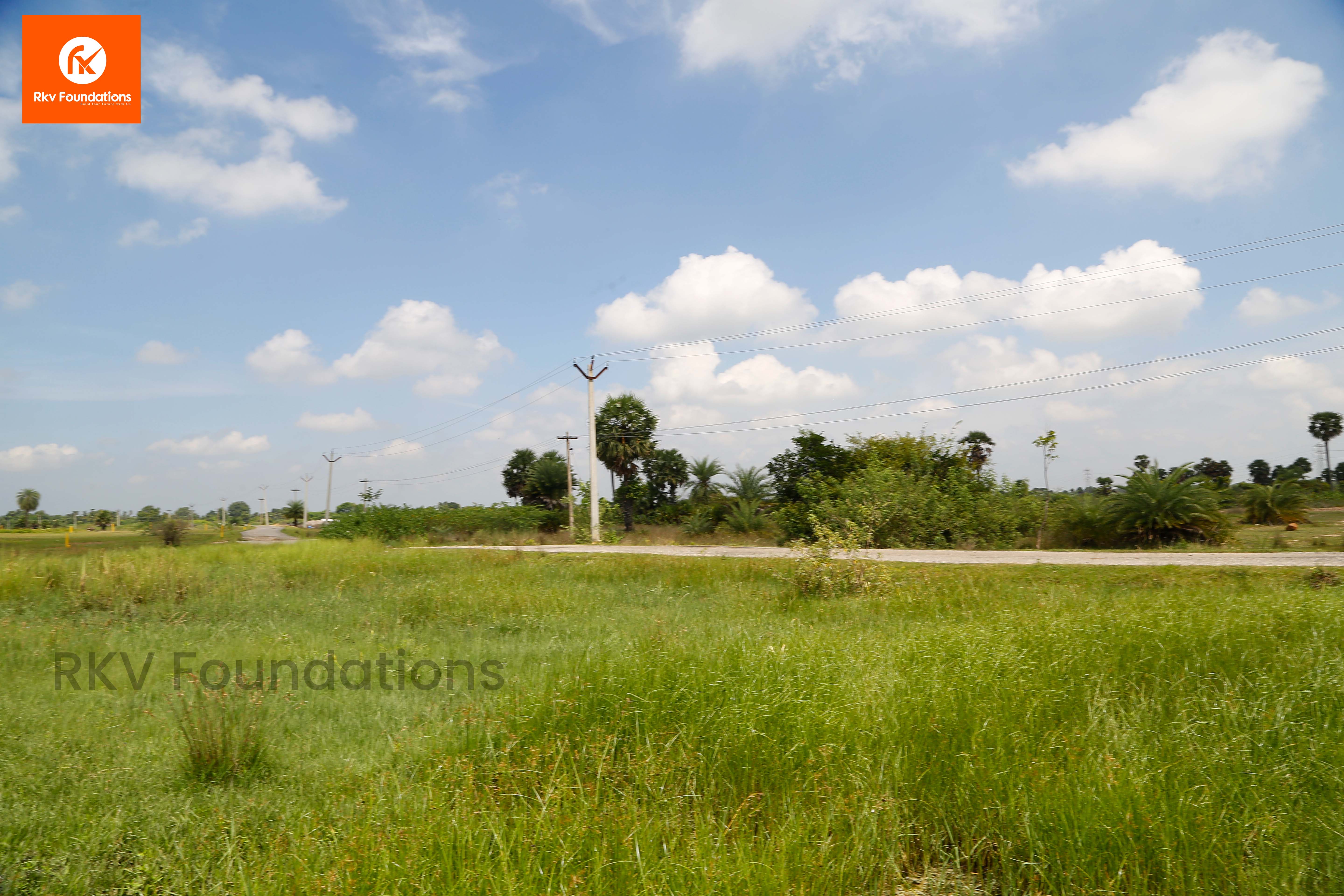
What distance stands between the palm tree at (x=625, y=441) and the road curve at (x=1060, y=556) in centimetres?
2150

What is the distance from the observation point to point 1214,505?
1869 centimetres

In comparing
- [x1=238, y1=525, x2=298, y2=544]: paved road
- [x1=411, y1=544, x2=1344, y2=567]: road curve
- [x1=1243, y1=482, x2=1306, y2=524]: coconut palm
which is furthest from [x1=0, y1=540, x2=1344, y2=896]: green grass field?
[x1=238, y1=525, x2=298, y2=544]: paved road

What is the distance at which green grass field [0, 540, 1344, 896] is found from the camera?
303 centimetres

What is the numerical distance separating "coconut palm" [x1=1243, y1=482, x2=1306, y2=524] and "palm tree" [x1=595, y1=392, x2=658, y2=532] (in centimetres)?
3095

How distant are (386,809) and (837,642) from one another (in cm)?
425

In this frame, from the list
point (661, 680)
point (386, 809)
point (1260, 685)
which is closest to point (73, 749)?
point (386, 809)

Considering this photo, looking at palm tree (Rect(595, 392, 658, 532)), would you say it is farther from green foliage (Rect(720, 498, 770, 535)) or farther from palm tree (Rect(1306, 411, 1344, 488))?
palm tree (Rect(1306, 411, 1344, 488))

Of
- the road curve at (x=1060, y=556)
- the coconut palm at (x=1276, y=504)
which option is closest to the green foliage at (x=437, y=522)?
the road curve at (x=1060, y=556)

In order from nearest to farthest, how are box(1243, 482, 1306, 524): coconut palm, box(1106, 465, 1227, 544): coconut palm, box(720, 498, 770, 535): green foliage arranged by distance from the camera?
1. box(1106, 465, 1227, 544): coconut palm
2. box(1243, 482, 1306, 524): coconut palm
3. box(720, 498, 770, 535): green foliage

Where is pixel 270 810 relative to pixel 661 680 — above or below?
below

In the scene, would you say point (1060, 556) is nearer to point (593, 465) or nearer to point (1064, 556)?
point (1064, 556)

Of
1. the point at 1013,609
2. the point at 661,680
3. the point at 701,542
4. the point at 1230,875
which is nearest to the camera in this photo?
the point at 1230,875

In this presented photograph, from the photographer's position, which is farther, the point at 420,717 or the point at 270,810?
the point at 420,717

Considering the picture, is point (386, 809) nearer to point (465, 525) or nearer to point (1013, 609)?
point (1013, 609)
